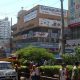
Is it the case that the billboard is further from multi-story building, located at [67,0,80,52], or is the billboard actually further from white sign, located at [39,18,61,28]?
white sign, located at [39,18,61,28]

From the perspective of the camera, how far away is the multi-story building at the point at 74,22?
51.8m

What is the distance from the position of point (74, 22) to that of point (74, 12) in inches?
65.5

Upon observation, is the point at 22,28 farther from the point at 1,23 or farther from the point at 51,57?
the point at 51,57

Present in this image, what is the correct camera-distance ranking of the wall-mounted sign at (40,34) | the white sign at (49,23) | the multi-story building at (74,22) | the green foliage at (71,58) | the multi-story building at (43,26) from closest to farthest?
1. the green foliage at (71,58)
2. the multi-story building at (74,22)
3. the multi-story building at (43,26)
4. the white sign at (49,23)
5. the wall-mounted sign at (40,34)

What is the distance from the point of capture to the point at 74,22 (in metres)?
→ 52.8

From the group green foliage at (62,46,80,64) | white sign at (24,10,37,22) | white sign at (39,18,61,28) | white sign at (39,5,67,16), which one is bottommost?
green foliage at (62,46,80,64)

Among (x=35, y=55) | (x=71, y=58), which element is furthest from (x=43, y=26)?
(x=71, y=58)

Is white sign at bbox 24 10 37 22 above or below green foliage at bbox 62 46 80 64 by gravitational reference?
above

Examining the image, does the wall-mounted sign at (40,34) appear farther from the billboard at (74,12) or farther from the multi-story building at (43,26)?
the billboard at (74,12)

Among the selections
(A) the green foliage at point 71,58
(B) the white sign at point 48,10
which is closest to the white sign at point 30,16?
(B) the white sign at point 48,10

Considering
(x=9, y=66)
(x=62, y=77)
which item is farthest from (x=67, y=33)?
(x=62, y=77)

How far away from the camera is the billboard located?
51603 mm

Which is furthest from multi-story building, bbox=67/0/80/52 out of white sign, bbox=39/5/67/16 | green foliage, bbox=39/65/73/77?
green foliage, bbox=39/65/73/77

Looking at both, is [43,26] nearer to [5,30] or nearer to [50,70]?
[5,30]
